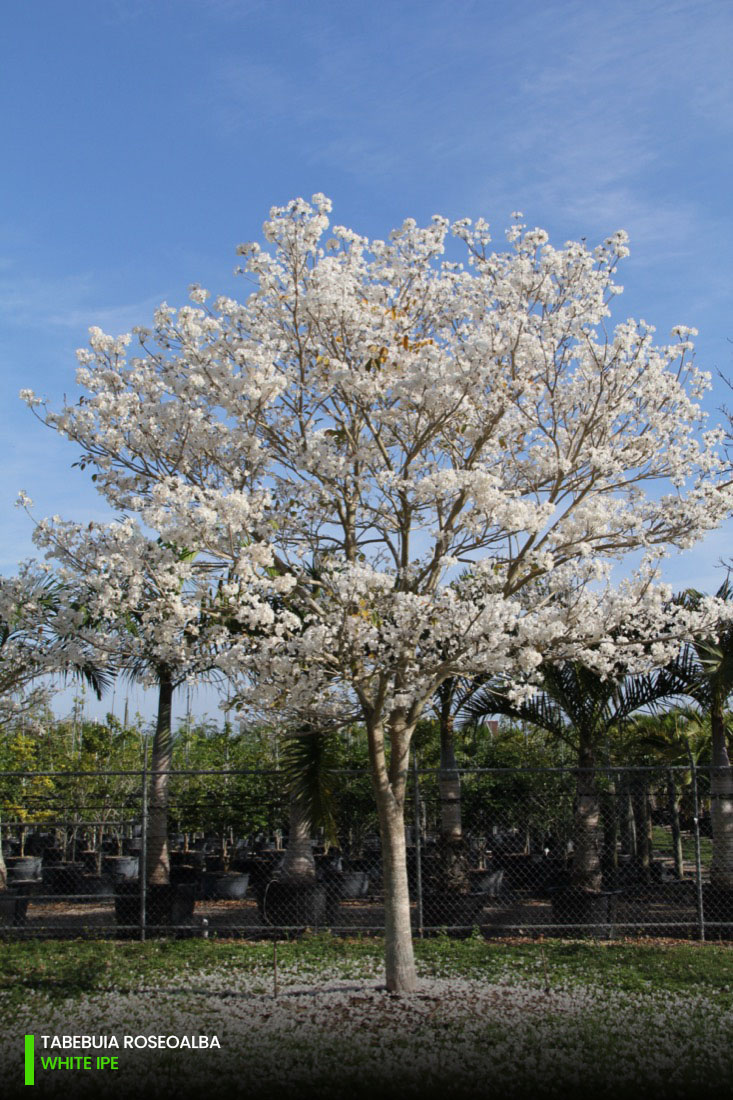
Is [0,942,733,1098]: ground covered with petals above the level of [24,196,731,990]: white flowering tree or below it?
below

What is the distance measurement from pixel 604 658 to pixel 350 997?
3.47 meters

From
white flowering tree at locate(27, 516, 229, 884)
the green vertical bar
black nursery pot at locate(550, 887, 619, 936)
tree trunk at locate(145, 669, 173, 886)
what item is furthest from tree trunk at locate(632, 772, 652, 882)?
the green vertical bar

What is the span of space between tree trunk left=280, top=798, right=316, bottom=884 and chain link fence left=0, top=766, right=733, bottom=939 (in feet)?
0.06

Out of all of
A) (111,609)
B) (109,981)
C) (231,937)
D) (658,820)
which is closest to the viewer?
(111,609)

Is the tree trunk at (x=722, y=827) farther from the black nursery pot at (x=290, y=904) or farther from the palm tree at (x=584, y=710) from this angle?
the black nursery pot at (x=290, y=904)

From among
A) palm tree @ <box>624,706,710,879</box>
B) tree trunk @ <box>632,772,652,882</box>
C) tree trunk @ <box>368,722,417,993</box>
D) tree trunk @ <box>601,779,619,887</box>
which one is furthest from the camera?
palm tree @ <box>624,706,710,879</box>

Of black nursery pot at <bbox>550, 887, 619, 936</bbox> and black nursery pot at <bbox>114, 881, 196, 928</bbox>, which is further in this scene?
black nursery pot at <bbox>114, 881, 196, 928</bbox>

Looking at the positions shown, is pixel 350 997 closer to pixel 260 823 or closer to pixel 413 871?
pixel 413 871

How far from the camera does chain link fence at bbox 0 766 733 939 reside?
1068 centimetres

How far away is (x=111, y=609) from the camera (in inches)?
254

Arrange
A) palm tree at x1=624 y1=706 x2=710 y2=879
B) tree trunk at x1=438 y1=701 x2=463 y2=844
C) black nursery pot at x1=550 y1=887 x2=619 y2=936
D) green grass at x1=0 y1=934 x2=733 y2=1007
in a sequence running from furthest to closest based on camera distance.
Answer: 1. palm tree at x1=624 y1=706 x2=710 y2=879
2. tree trunk at x1=438 y1=701 x2=463 y2=844
3. black nursery pot at x1=550 y1=887 x2=619 y2=936
4. green grass at x1=0 y1=934 x2=733 y2=1007

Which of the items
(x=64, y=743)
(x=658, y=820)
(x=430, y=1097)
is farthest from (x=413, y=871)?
(x=658, y=820)

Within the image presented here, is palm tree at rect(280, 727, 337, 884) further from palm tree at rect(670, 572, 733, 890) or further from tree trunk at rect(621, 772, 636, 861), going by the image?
tree trunk at rect(621, 772, 636, 861)

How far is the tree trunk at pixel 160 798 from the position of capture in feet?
40.3
